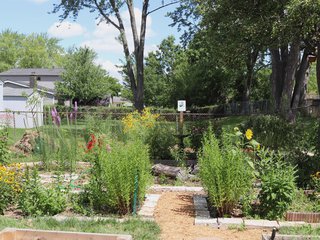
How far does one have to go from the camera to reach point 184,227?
17.5 ft

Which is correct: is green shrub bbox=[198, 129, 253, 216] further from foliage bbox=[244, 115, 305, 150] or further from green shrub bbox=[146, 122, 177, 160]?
green shrub bbox=[146, 122, 177, 160]

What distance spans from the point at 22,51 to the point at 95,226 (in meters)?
74.4

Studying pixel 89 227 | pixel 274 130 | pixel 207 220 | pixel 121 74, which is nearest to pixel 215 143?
pixel 207 220

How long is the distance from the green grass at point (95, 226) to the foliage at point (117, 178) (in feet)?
1.73

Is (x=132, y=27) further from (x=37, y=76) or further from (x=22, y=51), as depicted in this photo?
(x=22, y=51)

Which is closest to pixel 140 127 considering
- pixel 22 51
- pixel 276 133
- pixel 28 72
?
pixel 276 133

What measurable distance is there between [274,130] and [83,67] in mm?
33609

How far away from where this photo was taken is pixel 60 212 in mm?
5902

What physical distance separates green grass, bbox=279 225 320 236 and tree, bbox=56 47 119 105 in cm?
3797

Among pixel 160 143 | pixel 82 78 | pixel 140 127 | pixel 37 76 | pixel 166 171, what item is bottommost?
pixel 166 171

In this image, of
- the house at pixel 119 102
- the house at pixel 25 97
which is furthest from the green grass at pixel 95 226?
the house at pixel 119 102

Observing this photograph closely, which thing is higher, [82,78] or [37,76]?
[37,76]

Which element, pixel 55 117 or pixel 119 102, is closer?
pixel 55 117

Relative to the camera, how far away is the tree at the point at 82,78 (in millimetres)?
41812
